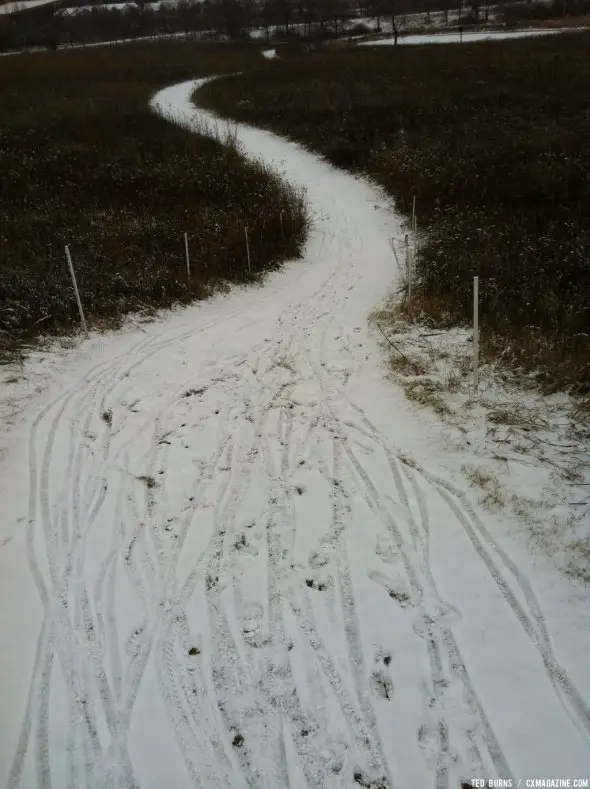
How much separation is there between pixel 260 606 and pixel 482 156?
55.4 feet

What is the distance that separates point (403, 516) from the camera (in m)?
5.19

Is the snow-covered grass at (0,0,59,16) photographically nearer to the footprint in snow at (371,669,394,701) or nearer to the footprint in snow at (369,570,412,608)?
the footprint in snow at (369,570,412,608)

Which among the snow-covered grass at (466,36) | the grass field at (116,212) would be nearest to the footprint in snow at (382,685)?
the grass field at (116,212)

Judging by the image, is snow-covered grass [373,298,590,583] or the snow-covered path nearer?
the snow-covered path

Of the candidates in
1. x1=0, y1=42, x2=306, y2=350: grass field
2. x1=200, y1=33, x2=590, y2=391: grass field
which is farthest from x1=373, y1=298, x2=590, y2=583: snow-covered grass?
x1=0, y1=42, x2=306, y2=350: grass field

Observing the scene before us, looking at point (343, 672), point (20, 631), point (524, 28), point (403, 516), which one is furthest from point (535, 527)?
point (524, 28)

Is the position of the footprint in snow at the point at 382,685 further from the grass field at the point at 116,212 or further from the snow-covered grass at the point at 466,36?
the snow-covered grass at the point at 466,36

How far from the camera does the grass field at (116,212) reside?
1024cm

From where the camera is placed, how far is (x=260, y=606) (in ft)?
14.4

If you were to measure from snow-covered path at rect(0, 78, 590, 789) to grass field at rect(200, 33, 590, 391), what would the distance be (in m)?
2.99

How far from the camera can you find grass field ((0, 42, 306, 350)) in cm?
1024

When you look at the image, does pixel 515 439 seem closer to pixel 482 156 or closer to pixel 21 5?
pixel 482 156

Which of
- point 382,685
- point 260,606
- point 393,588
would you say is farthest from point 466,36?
point 382,685

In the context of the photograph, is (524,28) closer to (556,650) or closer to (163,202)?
(163,202)
